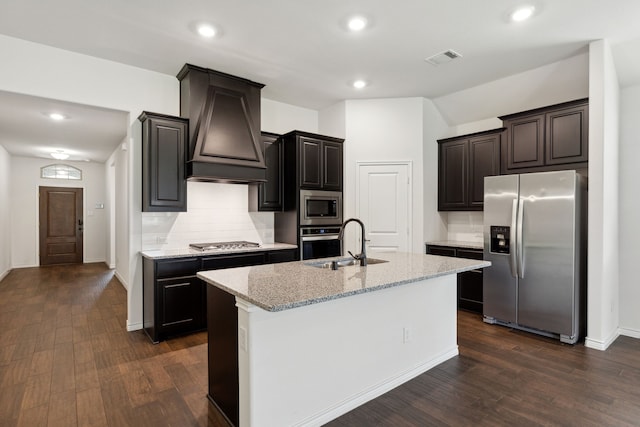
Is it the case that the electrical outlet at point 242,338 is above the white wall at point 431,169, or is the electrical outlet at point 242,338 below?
below

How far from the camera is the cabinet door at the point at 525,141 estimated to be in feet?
13.2

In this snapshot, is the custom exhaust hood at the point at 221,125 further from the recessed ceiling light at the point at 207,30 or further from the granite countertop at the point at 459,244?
the granite countertop at the point at 459,244

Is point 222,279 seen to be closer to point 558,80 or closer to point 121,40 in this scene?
point 121,40

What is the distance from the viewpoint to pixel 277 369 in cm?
199

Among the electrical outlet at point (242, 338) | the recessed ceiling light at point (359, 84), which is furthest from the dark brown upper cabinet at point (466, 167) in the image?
the electrical outlet at point (242, 338)

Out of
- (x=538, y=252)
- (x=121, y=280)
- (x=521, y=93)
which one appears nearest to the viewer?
(x=538, y=252)

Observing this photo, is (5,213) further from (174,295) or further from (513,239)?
(513,239)

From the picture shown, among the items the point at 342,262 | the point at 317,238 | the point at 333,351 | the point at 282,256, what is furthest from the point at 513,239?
the point at 282,256

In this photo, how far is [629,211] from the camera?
382 centimetres

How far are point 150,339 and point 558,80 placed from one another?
5.41m

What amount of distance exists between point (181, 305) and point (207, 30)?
274 centimetres

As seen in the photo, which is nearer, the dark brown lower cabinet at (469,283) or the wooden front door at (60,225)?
the dark brown lower cabinet at (469,283)

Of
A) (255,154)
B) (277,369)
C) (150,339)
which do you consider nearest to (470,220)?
(255,154)

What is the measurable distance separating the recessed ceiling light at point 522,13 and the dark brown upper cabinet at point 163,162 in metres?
3.38
